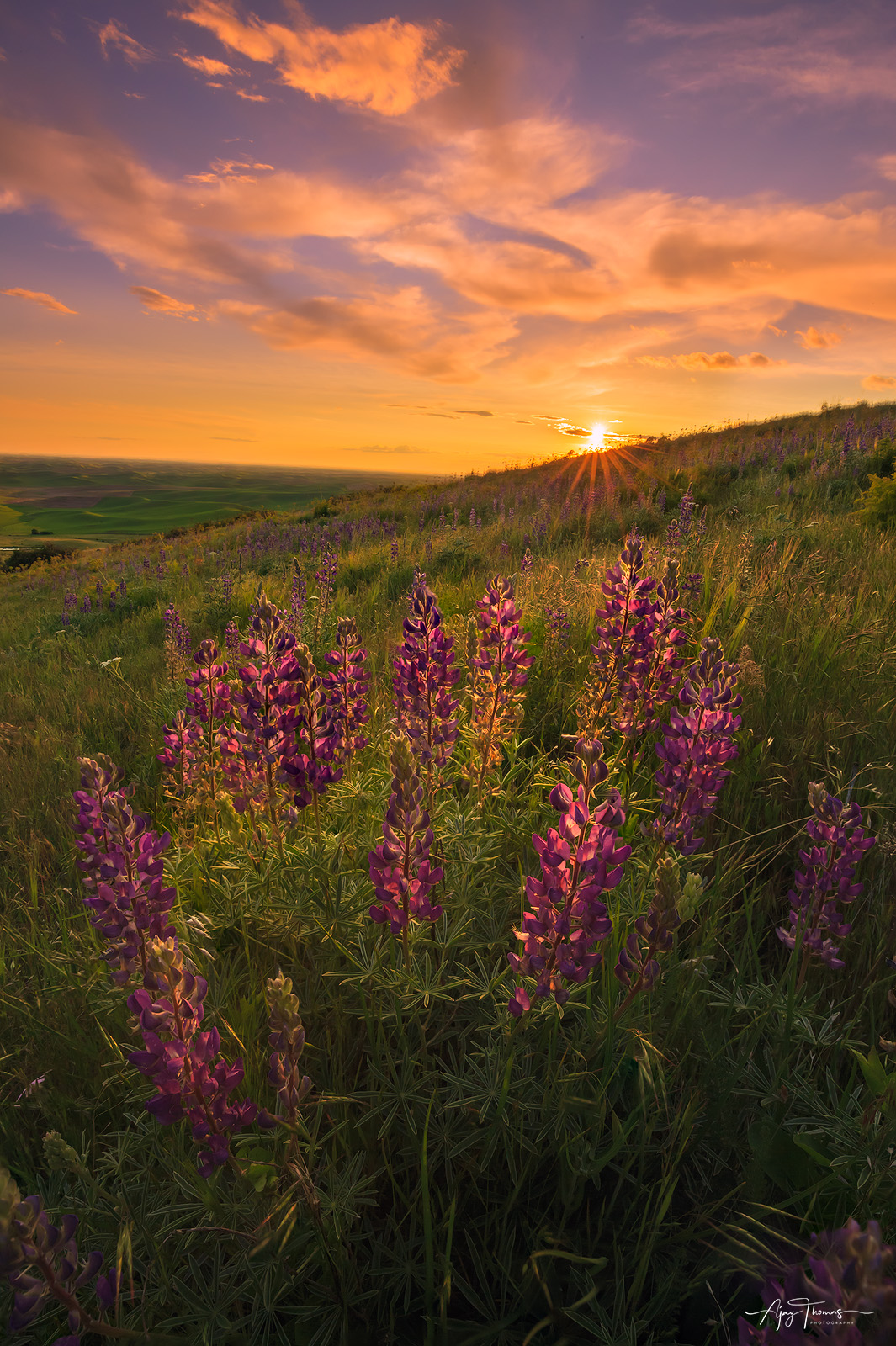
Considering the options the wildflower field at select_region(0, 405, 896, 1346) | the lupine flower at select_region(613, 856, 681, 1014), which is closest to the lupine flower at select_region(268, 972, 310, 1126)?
the wildflower field at select_region(0, 405, 896, 1346)

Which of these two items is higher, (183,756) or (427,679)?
(427,679)

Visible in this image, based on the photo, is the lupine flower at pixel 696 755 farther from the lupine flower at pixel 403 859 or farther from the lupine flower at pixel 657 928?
the lupine flower at pixel 403 859

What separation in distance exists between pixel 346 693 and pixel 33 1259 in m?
2.09

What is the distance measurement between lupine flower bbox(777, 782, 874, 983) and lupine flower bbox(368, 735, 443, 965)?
1213 millimetres

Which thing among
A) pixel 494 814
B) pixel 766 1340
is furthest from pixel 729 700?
pixel 766 1340

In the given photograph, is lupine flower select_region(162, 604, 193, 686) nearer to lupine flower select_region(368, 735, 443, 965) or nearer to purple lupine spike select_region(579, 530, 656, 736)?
purple lupine spike select_region(579, 530, 656, 736)

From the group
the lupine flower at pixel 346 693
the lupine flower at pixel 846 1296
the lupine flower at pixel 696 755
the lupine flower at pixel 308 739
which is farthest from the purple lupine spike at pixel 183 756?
the lupine flower at pixel 846 1296

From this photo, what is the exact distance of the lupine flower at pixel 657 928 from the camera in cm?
147

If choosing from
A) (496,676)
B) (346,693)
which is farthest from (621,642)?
(346,693)

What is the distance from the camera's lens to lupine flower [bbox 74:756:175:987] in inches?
61.7

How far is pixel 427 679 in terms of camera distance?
8.43 feet

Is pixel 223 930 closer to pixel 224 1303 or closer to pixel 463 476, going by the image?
pixel 224 1303

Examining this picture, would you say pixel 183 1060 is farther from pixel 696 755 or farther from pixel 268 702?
pixel 696 755

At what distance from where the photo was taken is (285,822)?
2332mm
